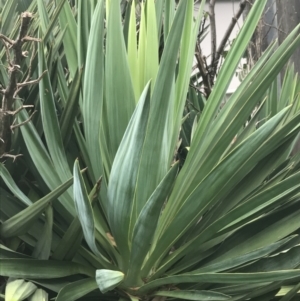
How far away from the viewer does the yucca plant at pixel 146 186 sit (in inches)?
21.3

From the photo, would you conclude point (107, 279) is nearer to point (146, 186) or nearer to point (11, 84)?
point (146, 186)

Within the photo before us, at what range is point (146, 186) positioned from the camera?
1.90 ft

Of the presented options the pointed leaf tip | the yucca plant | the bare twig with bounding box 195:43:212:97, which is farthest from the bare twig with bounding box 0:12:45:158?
the bare twig with bounding box 195:43:212:97

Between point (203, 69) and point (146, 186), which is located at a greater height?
point (203, 69)

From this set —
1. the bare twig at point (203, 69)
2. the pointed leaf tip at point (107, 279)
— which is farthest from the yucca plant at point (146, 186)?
the bare twig at point (203, 69)

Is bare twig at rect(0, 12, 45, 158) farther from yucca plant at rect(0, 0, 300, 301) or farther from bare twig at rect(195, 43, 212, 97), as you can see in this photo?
bare twig at rect(195, 43, 212, 97)

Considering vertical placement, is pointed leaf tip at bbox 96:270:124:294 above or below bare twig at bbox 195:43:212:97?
below

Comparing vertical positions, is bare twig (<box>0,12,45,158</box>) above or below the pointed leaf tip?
above

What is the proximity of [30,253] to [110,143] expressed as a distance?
0.21 meters

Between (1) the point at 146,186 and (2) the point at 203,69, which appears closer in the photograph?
(1) the point at 146,186

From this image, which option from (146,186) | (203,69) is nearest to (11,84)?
(146,186)

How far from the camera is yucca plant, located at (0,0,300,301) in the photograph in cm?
54

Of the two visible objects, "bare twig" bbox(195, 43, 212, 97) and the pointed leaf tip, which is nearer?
the pointed leaf tip

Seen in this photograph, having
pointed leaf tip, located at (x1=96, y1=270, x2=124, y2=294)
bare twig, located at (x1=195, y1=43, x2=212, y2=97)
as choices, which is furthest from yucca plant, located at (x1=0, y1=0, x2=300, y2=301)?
bare twig, located at (x1=195, y1=43, x2=212, y2=97)
